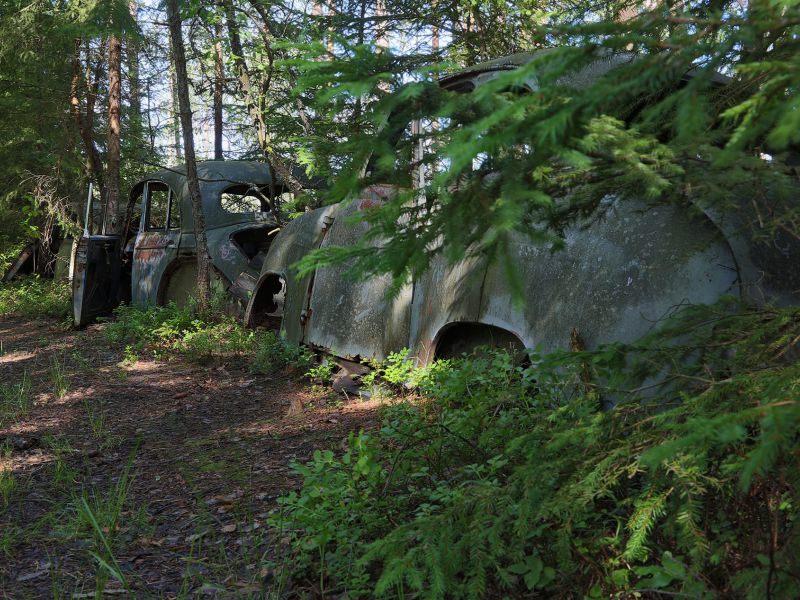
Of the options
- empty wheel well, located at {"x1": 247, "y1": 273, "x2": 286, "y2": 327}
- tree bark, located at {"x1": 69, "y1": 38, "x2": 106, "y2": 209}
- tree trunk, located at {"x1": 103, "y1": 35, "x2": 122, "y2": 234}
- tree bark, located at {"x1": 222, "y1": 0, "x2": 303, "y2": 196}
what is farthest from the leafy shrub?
tree bark, located at {"x1": 69, "y1": 38, "x2": 106, "y2": 209}

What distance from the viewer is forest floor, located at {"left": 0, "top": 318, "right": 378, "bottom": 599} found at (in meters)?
3.22

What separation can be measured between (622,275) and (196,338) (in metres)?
6.04

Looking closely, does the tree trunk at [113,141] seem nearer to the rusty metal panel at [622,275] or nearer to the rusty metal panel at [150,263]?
the rusty metal panel at [150,263]

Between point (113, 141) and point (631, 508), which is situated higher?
point (113, 141)

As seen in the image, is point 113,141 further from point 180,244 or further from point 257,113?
point 257,113

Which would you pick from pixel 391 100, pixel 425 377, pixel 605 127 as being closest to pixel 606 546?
pixel 605 127

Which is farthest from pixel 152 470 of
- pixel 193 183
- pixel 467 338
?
pixel 193 183

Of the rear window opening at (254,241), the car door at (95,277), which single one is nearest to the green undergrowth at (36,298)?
the car door at (95,277)

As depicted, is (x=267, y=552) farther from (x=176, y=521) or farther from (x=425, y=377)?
(x=425, y=377)

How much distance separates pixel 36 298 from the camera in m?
13.2

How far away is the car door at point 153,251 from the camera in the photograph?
32.5 feet

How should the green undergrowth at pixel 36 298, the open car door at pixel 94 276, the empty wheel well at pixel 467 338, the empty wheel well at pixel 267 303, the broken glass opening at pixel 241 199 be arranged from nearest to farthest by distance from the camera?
the empty wheel well at pixel 467 338 < the empty wheel well at pixel 267 303 < the broken glass opening at pixel 241 199 < the open car door at pixel 94 276 < the green undergrowth at pixel 36 298

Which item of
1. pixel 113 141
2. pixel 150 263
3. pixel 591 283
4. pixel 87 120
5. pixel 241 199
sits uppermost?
pixel 87 120

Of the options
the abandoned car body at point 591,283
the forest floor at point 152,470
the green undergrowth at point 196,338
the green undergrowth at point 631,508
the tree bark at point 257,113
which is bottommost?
the forest floor at point 152,470
